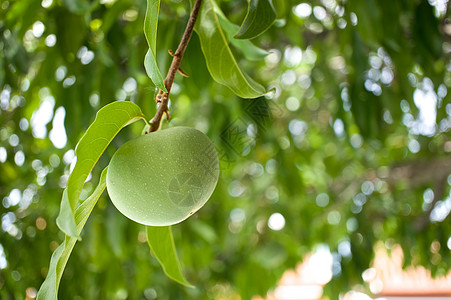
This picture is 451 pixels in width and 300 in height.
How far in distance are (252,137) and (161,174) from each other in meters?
1.25

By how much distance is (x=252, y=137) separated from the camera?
1.79 metres

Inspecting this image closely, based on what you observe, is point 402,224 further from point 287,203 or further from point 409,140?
point 409,140

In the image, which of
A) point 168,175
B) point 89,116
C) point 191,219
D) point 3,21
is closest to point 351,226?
point 191,219

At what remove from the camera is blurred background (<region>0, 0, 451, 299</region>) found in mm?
1223

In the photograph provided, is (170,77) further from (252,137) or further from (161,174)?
(252,137)

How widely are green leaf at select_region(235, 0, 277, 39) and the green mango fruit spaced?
14cm

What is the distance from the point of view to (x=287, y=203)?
2604mm

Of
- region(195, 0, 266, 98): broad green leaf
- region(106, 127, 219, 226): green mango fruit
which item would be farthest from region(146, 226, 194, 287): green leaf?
region(195, 0, 266, 98): broad green leaf

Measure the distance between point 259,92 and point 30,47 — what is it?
167 centimetres

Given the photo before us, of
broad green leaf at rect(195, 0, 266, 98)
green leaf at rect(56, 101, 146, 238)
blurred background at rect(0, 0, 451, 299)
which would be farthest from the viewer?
blurred background at rect(0, 0, 451, 299)

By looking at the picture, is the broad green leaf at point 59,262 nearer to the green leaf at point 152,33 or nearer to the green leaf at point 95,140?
the green leaf at point 95,140

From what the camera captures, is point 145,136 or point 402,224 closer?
point 145,136

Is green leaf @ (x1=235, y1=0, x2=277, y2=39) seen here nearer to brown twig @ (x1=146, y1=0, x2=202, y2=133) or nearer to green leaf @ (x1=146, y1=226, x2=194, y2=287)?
brown twig @ (x1=146, y1=0, x2=202, y2=133)

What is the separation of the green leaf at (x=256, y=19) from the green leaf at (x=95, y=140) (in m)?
0.17
